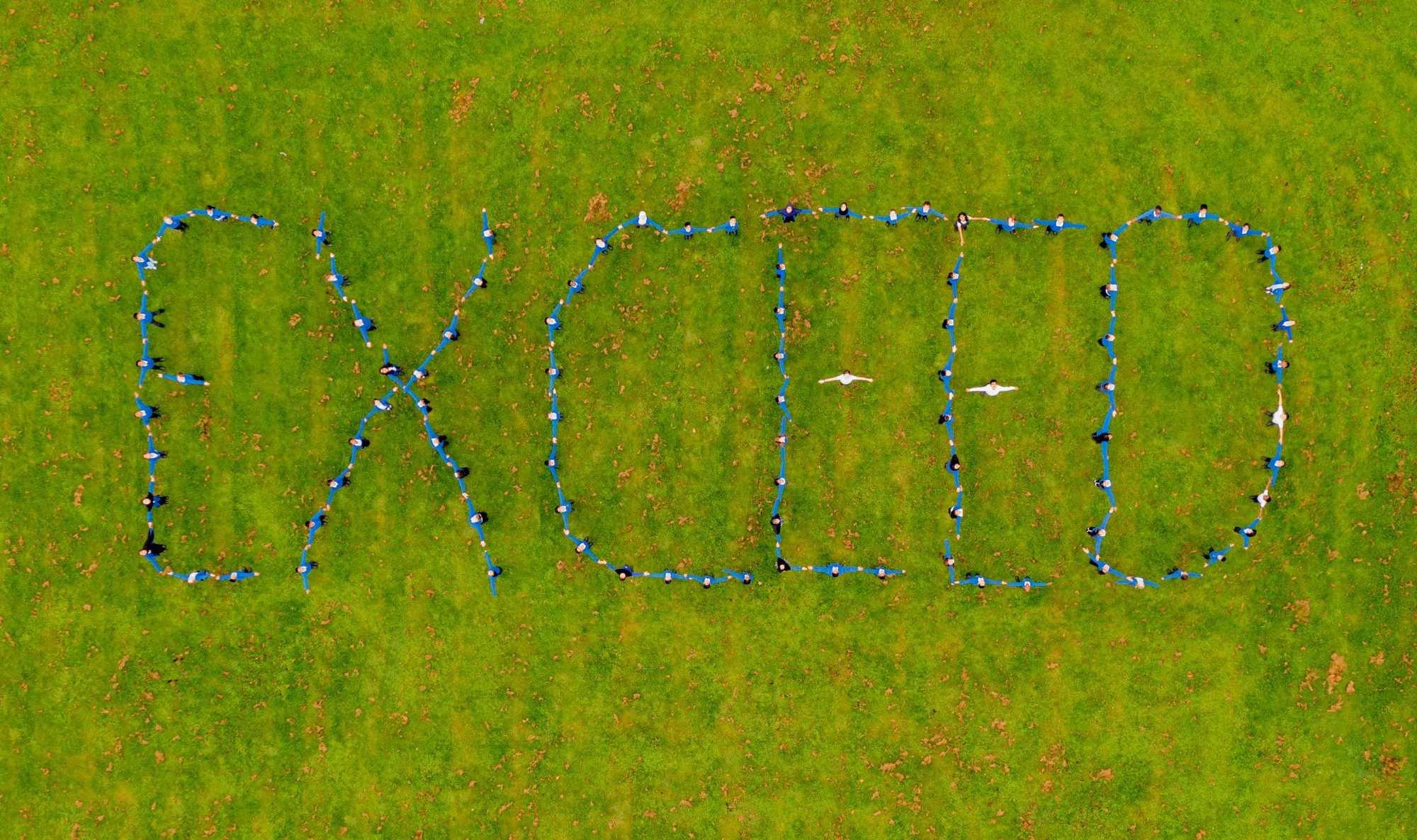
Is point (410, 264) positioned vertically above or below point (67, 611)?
above

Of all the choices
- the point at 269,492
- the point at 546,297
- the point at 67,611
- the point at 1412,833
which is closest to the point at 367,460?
the point at 269,492

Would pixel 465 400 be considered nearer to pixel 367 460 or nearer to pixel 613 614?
pixel 367 460

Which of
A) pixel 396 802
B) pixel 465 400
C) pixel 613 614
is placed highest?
pixel 465 400

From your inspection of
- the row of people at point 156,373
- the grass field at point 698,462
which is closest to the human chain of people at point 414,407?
the grass field at point 698,462

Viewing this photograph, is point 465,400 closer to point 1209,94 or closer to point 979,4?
point 979,4

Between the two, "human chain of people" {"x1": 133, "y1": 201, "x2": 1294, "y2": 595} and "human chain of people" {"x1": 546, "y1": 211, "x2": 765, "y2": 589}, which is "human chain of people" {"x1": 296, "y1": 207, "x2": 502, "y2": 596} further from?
"human chain of people" {"x1": 546, "y1": 211, "x2": 765, "y2": 589}


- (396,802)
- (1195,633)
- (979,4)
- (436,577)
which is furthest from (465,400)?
(1195,633)

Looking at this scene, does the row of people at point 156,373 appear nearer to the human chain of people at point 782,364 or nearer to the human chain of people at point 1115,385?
the human chain of people at point 782,364
